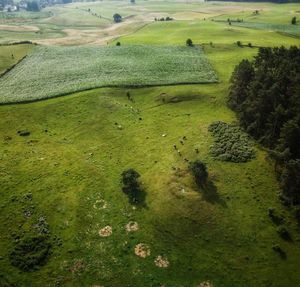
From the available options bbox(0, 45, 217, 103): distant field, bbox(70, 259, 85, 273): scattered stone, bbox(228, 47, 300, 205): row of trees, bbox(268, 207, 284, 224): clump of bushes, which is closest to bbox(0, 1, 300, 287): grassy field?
bbox(70, 259, 85, 273): scattered stone

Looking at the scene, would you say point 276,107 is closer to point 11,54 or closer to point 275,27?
point 11,54

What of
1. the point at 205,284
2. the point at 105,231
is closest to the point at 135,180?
the point at 105,231

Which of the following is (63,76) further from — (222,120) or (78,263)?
(78,263)

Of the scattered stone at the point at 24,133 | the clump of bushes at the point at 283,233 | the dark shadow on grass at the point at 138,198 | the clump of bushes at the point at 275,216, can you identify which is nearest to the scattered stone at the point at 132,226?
the dark shadow on grass at the point at 138,198

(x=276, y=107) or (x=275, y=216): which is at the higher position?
(x=276, y=107)

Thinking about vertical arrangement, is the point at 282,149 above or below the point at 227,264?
above

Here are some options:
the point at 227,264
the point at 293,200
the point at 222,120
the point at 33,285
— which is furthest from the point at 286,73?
the point at 33,285
